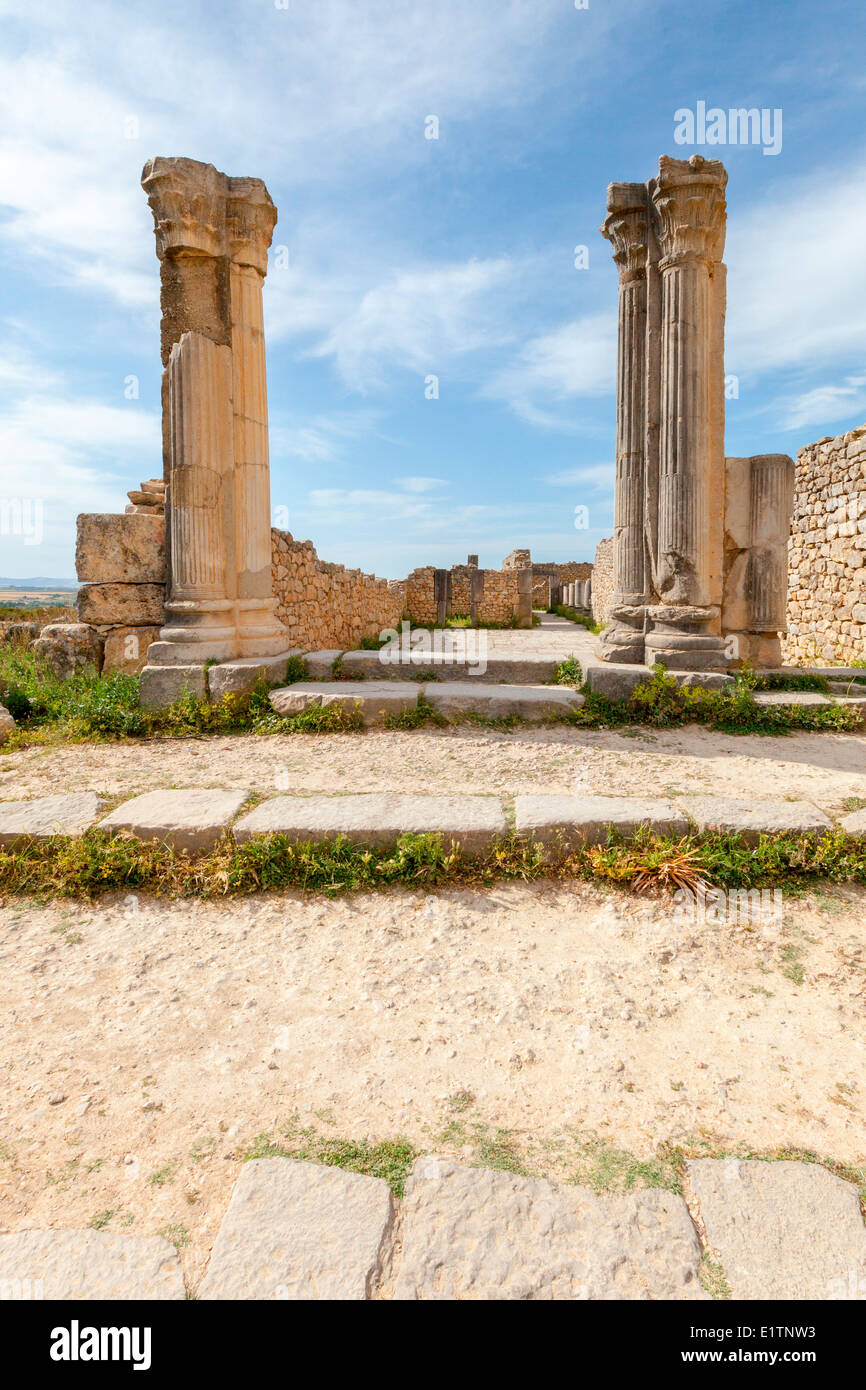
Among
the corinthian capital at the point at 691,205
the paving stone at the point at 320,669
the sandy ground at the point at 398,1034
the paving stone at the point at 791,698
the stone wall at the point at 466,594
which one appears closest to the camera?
the sandy ground at the point at 398,1034

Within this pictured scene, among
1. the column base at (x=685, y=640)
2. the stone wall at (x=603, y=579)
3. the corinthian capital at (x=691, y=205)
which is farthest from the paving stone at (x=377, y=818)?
the stone wall at (x=603, y=579)

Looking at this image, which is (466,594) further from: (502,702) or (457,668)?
(502,702)

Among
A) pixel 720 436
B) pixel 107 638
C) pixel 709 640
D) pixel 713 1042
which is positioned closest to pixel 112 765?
pixel 107 638

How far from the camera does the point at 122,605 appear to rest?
5914 mm

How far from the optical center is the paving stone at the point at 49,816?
3.01 meters

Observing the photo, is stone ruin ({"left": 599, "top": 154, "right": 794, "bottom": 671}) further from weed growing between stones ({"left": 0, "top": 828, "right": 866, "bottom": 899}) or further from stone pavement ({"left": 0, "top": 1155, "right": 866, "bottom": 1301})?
stone pavement ({"left": 0, "top": 1155, "right": 866, "bottom": 1301})

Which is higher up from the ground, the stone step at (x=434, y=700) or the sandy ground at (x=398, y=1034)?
the stone step at (x=434, y=700)

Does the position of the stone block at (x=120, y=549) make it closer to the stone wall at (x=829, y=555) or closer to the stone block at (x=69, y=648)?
the stone block at (x=69, y=648)

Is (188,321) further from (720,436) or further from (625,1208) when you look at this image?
(625,1208)

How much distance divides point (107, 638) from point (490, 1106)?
5.36m

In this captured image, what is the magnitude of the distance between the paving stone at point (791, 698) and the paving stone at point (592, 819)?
2370mm

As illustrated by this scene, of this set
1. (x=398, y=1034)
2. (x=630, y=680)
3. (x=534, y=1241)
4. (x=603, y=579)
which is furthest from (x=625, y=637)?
(x=603, y=579)

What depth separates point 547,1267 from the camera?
1.29m

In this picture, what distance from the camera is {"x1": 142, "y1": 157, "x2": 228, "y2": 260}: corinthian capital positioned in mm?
5492
